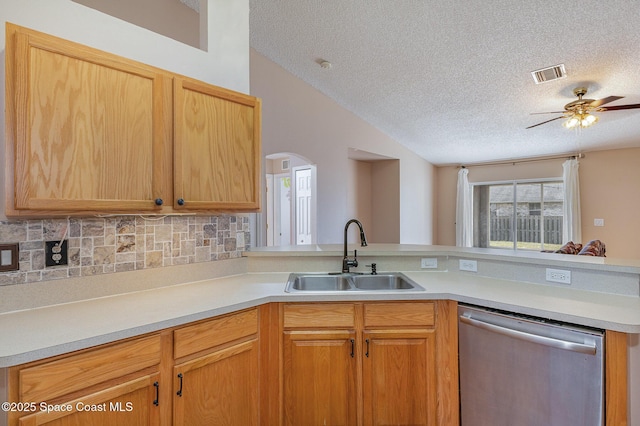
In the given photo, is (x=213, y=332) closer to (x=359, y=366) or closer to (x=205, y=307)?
(x=205, y=307)

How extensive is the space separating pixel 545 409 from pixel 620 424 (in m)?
0.23

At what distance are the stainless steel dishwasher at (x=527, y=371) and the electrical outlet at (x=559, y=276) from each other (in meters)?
0.53

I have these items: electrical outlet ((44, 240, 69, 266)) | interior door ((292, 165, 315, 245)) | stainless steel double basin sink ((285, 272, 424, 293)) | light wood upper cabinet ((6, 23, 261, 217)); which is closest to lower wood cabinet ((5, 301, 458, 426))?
stainless steel double basin sink ((285, 272, 424, 293))

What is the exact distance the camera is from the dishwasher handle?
49.0 inches

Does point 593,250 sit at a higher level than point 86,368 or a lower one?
higher

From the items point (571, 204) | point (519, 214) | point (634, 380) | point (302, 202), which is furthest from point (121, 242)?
point (519, 214)

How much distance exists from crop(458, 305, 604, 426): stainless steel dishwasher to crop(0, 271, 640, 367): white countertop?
7 cm

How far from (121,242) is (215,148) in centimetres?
68

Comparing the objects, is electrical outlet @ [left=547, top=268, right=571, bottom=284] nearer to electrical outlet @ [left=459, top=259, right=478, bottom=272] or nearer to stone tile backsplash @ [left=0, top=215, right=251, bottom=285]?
electrical outlet @ [left=459, top=259, right=478, bottom=272]

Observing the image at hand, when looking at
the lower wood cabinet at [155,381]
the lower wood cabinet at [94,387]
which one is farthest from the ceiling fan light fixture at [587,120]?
the lower wood cabinet at [94,387]

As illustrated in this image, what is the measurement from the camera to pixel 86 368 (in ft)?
3.58

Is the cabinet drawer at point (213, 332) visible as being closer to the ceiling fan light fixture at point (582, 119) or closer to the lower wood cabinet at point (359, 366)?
the lower wood cabinet at point (359, 366)

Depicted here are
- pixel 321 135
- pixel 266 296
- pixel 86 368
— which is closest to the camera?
pixel 86 368

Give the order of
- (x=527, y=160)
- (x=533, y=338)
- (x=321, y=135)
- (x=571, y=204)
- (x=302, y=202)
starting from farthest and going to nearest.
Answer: (x=527, y=160)
(x=571, y=204)
(x=302, y=202)
(x=321, y=135)
(x=533, y=338)
